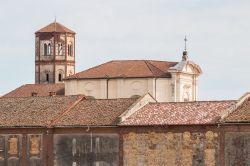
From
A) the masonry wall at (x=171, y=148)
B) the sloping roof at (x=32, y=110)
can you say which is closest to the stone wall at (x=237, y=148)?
the masonry wall at (x=171, y=148)

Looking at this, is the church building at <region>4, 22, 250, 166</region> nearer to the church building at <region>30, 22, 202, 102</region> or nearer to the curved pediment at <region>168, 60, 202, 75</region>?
the church building at <region>30, 22, 202, 102</region>

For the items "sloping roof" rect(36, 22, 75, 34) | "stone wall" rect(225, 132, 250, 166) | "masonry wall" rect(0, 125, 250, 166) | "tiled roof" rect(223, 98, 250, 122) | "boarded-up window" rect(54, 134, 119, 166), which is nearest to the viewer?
"stone wall" rect(225, 132, 250, 166)

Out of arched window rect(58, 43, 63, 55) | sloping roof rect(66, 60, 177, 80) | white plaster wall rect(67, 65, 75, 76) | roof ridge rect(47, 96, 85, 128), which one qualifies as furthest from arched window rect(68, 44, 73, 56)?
roof ridge rect(47, 96, 85, 128)

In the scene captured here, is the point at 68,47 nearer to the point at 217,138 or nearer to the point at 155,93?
the point at 155,93

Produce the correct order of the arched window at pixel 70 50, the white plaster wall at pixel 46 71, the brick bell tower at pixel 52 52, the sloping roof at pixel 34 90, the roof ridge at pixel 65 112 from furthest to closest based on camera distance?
the arched window at pixel 70 50 < the brick bell tower at pixel 52 52 < the white plaster wall at pixel 46 71 < the sloping roof at pixel 34 90 < the roof ridge at pixel 65 112

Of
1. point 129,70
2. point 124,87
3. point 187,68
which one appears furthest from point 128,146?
point 187,68

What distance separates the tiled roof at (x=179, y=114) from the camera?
3110 inches

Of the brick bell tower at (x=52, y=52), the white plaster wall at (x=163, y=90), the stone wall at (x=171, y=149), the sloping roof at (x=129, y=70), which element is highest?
the brick bell tower at (x=52, y=52)

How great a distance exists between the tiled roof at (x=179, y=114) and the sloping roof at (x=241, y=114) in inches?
34.3

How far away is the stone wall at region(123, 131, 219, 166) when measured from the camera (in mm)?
77688

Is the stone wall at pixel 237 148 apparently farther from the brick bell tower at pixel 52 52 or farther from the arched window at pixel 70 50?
the arched window at pixel 70 50

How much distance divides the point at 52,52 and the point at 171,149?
71.6 m

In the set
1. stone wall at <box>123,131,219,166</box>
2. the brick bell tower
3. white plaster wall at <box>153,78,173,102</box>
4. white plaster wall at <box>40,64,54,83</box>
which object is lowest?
stone wall at <box>123,131,219,166</box>

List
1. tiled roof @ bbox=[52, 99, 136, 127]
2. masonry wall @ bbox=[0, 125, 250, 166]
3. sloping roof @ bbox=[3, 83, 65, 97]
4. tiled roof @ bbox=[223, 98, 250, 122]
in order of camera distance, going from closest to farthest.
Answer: tiled roof @ bbox=[223, 98, 250, 122] < masonry wall @ bbox=[0, 125, 250, 166] < tiled roof @ bbox=[52, 99, 136, 127] < sloping roof @ bbox=[3, 83, 65, 97]
